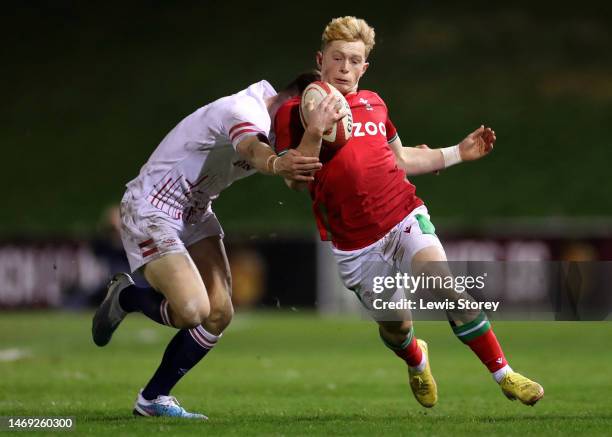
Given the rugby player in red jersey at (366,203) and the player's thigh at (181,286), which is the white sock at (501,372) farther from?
the player's thigh at (181,286)

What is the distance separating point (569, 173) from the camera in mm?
31984

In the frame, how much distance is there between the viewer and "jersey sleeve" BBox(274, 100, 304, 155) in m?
7.32

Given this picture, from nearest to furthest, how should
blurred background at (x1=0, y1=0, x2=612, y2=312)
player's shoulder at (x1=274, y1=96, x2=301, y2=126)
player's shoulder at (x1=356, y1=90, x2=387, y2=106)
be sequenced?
1. player's shoulder at (x1=274, y1=96, x2=301, y2=126)
2. player's shoulder at (x1=356, y1=90, x2=387, y2=106)
3. blurred background at (x1=0, y1=0, x2=612, y2=312)

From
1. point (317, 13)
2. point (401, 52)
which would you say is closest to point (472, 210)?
point (401, 52)

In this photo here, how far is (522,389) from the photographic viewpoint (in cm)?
714

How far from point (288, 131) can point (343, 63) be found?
0.57 meters

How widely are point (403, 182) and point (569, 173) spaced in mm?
25028

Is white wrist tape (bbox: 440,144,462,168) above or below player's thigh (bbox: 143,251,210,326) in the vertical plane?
above

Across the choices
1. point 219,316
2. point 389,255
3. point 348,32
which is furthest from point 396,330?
point 348,32

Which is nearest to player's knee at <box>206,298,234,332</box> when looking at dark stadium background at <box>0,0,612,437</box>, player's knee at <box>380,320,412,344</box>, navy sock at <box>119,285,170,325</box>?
navy sock at <box>119,285,170,325</box>

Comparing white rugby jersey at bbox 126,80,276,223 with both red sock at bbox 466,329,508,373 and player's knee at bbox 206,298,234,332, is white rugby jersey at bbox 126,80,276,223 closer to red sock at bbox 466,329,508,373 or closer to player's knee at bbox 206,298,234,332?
player's knee at bbox 206,298,234,332

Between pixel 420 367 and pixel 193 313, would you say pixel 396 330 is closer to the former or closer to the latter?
pixel 420 367

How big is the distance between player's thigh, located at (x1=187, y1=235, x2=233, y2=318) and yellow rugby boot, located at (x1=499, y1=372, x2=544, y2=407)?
6.30 feet

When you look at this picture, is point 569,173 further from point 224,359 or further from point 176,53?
point 224,359
